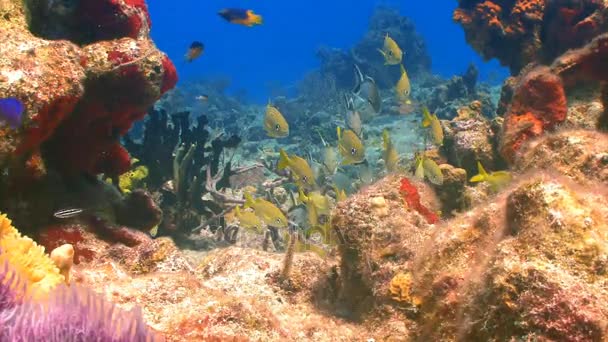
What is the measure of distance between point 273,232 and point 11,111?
4.81 m

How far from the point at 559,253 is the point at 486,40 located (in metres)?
10.5

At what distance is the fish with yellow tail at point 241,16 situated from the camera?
26.3 feet

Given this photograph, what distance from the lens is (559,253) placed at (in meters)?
Result: 1.99

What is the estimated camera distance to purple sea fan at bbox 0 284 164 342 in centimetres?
135

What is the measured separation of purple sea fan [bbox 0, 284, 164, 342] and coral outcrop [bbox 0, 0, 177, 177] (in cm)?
212

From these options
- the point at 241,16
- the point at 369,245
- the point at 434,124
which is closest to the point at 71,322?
the point at 369,245

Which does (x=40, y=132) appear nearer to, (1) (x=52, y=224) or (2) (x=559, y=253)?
(1) (x=52, y=224)

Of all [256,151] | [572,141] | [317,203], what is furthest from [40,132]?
[256,151]

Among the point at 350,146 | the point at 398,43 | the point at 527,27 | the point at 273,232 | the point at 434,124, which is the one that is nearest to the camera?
the point at 350,146

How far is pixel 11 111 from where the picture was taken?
2922mm

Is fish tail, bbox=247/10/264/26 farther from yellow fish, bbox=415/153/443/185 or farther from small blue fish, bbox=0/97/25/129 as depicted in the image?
small blue fish, bbox=0/97/25/129

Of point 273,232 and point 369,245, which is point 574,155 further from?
point 273,232

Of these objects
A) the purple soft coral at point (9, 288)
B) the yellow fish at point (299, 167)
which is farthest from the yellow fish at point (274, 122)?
the purple soft coral at point (9, 288)

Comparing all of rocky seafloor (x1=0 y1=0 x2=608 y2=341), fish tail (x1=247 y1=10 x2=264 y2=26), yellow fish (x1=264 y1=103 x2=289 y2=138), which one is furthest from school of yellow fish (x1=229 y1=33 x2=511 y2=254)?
fish tail (x1=247 y1=10 x2=264 y2=26)
